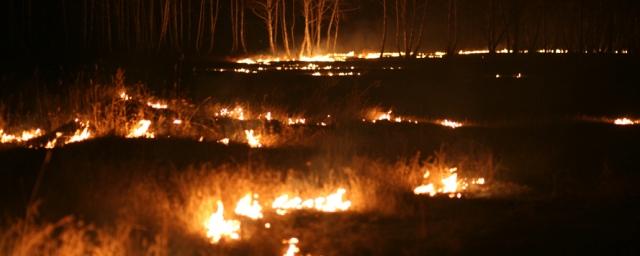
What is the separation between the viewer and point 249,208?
316 inches

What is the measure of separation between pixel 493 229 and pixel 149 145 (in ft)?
19.3

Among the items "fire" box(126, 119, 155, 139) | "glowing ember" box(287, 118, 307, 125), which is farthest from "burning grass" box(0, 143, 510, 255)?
"glowing ember" box(287, 118, 307, 125)

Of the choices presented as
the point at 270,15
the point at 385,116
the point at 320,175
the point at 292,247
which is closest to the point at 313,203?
the point at 320,175

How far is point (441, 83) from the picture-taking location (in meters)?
27.4

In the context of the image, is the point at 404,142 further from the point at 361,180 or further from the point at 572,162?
the point at 361,180

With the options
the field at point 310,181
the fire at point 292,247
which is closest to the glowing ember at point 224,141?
the field at point 310,181

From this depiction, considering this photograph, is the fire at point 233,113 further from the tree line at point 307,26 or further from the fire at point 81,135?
the tree line at point 307,26

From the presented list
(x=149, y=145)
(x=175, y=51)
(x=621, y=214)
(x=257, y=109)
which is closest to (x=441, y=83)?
(x=257, y=109)

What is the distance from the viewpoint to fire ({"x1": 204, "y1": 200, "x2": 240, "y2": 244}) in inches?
282

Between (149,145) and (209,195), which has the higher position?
(149,145)

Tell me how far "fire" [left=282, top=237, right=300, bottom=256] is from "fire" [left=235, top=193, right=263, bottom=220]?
2.58ft

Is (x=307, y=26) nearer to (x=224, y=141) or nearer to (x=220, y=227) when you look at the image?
(x=224, y=141)

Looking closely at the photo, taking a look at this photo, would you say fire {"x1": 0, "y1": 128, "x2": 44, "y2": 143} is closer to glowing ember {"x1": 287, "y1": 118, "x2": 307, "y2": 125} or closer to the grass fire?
the grass fire

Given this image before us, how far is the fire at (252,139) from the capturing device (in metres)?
12.7
